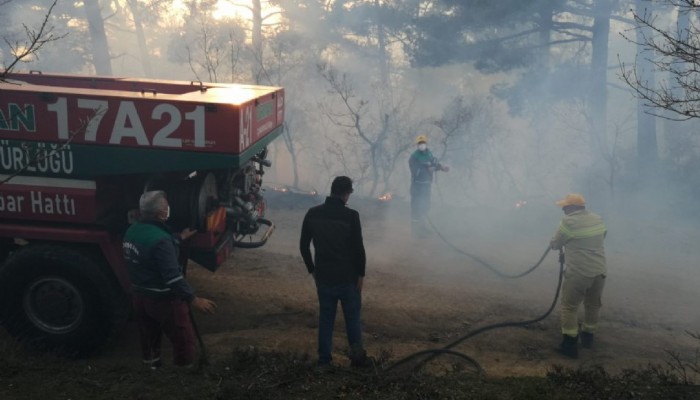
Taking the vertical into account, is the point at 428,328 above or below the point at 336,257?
below

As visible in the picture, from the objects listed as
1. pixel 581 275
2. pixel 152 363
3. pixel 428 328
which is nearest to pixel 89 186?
pixel 152 363

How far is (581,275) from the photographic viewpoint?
20.4ft

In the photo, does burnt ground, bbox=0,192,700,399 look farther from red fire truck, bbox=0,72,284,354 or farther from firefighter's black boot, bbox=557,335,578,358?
red fire truck, bbox=0,72,284,354

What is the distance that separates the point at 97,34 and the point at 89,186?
24.6 metres

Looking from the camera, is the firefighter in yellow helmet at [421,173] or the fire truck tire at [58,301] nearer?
the fire truck tire at [58,301]

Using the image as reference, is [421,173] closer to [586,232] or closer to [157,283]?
[586,232]

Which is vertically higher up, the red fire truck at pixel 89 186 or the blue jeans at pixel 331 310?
the red fire truck at pixel 89 186

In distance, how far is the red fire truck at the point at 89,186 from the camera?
195 inches

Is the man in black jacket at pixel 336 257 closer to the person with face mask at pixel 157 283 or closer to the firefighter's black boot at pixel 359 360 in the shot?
the firefighter's black boot at pixel 359 360

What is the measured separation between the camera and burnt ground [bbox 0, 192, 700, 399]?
391 centimetres

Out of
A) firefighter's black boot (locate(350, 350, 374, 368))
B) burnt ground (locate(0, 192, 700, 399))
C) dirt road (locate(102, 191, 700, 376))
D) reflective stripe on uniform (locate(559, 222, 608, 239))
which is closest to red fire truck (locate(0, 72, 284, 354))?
burnt ground (locate(0, 192, 700, 399))

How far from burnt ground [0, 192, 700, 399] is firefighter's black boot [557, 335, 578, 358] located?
4.8 inches

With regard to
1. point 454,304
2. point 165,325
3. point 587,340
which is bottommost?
point 587,340

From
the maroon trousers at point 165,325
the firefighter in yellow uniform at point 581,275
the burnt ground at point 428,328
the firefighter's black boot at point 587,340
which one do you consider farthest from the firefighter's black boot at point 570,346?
the maroon trousers at point 165,325
